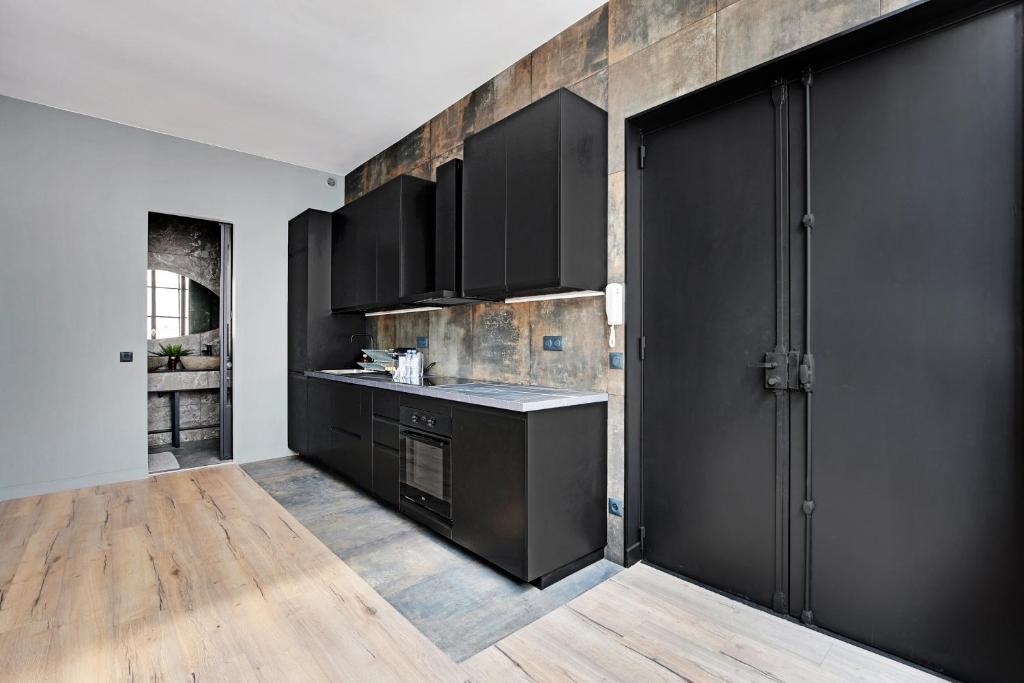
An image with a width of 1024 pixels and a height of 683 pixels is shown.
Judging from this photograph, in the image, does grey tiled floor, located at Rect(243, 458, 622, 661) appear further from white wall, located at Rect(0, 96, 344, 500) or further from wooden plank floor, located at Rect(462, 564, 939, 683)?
white wall, located at Rect(0, 96, 344, 500)

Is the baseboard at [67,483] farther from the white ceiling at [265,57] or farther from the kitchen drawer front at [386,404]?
the white ceiling at [265,57]

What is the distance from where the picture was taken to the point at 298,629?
1.93 meters

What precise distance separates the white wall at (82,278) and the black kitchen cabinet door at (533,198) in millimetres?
2796

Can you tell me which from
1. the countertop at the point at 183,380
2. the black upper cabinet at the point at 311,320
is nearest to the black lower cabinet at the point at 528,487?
the black upper cabinet at the point at 311,320

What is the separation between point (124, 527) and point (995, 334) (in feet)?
14.5

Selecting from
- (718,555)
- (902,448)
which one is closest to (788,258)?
(902,448)

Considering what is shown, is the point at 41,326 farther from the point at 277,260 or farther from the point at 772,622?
the point at 772,622

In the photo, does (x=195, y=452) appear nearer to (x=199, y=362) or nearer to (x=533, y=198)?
(x=199, y=362)

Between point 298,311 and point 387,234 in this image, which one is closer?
point 387,234

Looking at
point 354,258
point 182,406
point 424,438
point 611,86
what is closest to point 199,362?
point 182,406

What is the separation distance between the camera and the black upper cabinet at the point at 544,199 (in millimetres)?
2377

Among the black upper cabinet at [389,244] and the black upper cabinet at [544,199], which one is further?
the black upper cabinet at [389,244]

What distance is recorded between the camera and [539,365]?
2963mm

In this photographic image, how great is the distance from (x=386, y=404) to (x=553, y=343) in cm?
129
